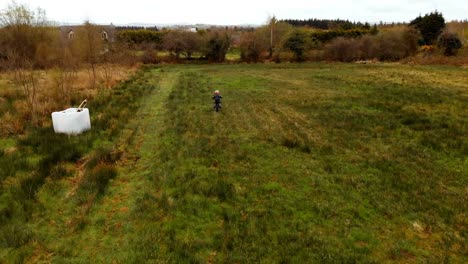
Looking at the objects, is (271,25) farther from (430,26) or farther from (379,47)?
(430,26)

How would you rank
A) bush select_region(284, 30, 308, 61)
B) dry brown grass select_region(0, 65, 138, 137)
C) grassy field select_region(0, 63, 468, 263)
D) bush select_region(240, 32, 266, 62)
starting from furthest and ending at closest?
bush select_region(240, 32, 266, 62) → bush select_region(284, 30, 308, 61) → dry brown grass select_region(0, 65, 138, 137) → grassy field select_region(0, 63, 468, 263)

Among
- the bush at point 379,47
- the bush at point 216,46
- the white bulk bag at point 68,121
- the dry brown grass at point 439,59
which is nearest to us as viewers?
the white bulk bag at point 68,121

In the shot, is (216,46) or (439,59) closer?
(439,59)

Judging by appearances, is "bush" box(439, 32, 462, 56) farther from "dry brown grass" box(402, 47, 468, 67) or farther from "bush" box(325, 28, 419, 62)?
"bush" box(325, 28, 419, 62)

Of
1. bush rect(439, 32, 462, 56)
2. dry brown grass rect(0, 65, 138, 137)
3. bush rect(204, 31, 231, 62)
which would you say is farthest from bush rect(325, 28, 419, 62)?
dry brown grass rect(0, 65, 138, 137)

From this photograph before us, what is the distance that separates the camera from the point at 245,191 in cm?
759

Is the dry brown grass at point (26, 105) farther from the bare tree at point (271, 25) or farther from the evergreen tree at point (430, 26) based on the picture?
the evergreen tree at point (430, 26)

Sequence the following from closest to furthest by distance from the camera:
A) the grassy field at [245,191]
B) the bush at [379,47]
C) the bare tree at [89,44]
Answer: the grassy field at [245,191] < the bare tree at [89,44] < the bush at [379,47]

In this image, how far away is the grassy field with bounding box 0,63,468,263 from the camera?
5.58 meters

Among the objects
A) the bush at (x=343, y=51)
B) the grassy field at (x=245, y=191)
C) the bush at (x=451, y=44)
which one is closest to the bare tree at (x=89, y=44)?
the grassy field at (x=245, y=191)

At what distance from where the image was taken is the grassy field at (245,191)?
5.58m

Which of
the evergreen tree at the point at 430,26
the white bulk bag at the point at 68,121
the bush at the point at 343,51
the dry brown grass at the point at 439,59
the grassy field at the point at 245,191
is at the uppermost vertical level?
the evergreen tree at the point at 430,26

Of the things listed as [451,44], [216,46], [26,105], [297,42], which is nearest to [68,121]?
[26,105]

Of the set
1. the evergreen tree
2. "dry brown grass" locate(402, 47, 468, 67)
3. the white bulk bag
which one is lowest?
the white bulk bag
